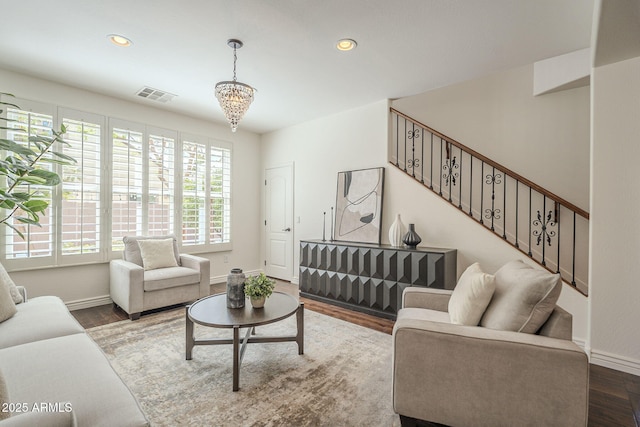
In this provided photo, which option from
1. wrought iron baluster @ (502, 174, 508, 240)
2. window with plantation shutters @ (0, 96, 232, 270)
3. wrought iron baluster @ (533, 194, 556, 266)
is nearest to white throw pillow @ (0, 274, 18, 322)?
window with plantation shutters @ (0, 96, 232, 270)

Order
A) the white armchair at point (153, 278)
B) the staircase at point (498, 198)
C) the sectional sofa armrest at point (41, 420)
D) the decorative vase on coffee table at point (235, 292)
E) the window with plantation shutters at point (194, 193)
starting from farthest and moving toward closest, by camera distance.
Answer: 1. the window with plantation shutters at point (194, 193)
2. the white armchair at point (153, 278)
3. the staircase at point (498, 198)
4. the decorative vase on coffee table at point (235, 292)
5. the sectional sofa armrest at point (41, 420)

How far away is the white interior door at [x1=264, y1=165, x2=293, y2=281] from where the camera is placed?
5.35 meters

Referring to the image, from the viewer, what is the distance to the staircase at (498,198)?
313cm

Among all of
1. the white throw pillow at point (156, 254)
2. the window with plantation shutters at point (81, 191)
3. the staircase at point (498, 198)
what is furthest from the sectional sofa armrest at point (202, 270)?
the staircase at point (498, 198)

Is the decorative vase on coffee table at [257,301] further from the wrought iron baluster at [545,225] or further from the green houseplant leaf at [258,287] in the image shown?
the wrought iron baluster at [545,225]

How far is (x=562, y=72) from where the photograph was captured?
9.81 feet

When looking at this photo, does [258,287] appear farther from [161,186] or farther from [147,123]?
[147,123]

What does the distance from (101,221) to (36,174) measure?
183 centimetres

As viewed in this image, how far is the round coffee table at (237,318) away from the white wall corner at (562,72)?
340 cm

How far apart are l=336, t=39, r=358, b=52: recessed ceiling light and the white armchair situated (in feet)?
10.0

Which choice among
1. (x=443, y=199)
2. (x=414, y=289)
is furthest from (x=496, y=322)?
(x=443, y=199)

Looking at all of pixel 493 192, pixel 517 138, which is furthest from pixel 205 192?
pixel 517 138

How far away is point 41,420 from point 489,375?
1767 millimetres

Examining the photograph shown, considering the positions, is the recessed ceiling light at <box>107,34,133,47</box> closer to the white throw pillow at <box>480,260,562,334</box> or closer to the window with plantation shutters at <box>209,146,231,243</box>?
the window with plantation shutters at <box>209,146,231,243</box>
